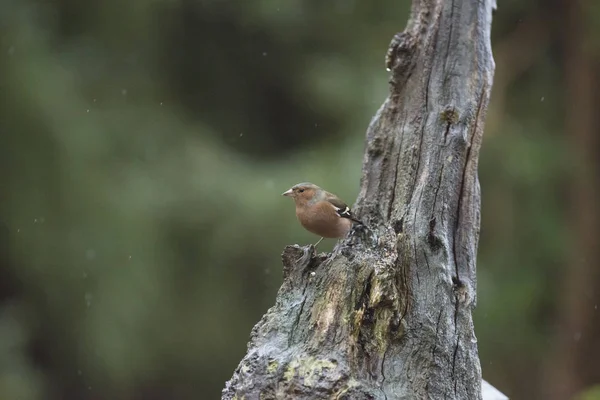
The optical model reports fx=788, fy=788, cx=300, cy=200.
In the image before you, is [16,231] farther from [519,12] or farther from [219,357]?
[519,12]

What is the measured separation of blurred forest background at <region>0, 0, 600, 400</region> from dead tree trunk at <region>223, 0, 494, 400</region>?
2163mm

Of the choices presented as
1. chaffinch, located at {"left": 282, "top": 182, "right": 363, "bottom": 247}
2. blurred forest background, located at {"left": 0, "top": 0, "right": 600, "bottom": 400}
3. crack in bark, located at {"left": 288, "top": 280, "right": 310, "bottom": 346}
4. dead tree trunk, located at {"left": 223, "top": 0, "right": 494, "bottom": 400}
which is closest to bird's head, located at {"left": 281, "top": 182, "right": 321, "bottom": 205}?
chaffinch, located at {"left": 282, "top": 182, "right": 363, "bottom": 247}

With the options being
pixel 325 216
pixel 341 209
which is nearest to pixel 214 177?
pixel 341 209

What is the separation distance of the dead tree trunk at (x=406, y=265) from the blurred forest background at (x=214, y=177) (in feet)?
7.10

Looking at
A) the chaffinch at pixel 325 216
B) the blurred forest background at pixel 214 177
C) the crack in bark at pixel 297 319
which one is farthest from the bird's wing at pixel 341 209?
the blurred forest background at pixel 214 177

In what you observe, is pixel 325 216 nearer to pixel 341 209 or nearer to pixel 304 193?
pixel 341 209

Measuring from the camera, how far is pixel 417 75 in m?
3.47

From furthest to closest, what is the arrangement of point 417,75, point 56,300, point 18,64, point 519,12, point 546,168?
point 519,12 < point 546,168 < point 56,300 < point 18,64 < point 417,75

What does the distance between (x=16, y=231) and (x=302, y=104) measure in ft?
9.26

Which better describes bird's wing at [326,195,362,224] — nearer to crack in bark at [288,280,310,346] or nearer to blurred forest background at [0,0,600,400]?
crack in bark at [288,280,310,346]

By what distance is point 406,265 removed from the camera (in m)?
2.64

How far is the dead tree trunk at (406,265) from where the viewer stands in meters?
2.33

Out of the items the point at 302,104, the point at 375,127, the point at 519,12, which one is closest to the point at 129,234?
the point at 302,104

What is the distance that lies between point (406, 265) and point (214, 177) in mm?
3912
